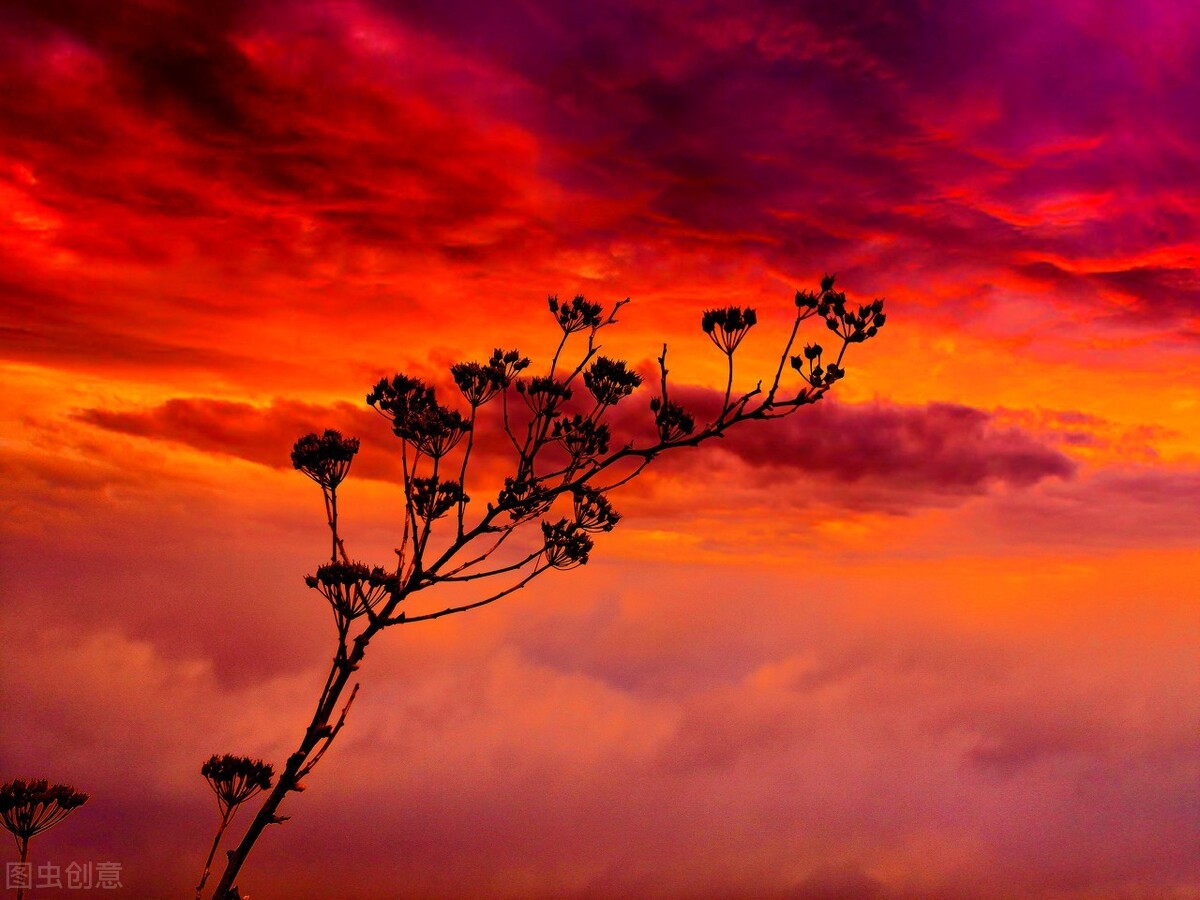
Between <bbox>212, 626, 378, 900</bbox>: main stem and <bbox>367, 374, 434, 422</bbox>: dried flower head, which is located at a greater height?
<bbox>367, 374, 434, 422</bbox>: dried flower head

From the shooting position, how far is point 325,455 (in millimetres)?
9789

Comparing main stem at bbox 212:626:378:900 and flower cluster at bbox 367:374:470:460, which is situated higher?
flower cluster at bbox 367:374:470:460

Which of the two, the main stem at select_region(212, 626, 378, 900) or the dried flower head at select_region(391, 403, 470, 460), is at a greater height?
the dried flower head at select_region(391, 403, 470, 460)

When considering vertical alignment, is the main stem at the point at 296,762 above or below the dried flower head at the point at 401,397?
below

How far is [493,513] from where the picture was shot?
938cm

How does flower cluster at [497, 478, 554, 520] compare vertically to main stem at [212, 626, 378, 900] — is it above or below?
above

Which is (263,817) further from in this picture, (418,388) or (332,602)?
(418,388)

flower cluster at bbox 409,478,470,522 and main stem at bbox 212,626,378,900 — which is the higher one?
flower cluster at bbox 409,478,470,522

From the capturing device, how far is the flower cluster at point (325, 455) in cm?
977

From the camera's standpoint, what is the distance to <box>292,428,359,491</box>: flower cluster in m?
9.77

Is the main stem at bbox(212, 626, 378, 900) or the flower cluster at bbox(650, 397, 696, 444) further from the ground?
the flower cluster at bbox(650, 397, 696, 444)

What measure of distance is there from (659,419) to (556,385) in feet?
3.92

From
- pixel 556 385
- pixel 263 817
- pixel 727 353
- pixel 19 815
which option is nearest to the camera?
pixel 263 817

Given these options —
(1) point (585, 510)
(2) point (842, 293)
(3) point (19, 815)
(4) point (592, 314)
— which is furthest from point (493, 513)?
(3) point (19, 815)
